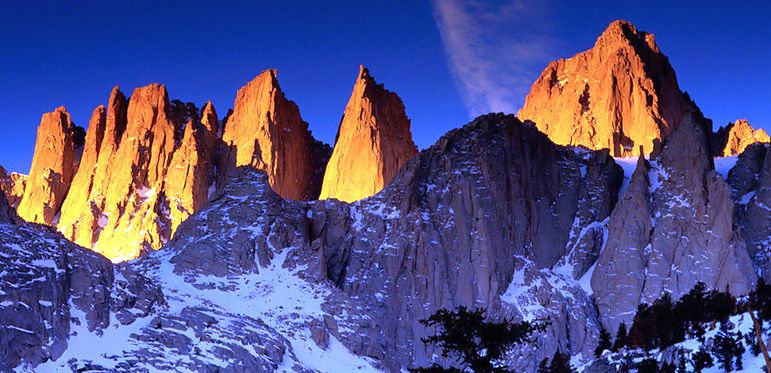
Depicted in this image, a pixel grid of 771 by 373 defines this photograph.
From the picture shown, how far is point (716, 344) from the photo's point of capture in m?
56.6

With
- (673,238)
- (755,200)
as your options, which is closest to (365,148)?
(673,238)

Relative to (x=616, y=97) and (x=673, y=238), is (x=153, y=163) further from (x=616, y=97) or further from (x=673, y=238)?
(x=673, y=238)

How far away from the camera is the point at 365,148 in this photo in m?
150

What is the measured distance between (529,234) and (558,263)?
547 centimetres

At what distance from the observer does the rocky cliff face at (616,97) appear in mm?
157000

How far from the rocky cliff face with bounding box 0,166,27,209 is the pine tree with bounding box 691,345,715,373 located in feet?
462

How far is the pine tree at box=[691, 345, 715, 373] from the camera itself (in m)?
53.0

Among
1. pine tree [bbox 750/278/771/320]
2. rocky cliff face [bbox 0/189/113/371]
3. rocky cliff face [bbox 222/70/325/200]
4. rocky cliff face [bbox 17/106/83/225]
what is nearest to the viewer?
pine tree [bbox 750/278/771/320]

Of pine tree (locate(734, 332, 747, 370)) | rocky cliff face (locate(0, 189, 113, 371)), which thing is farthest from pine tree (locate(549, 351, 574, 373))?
rocky cliff face (locate(0, 189, 113, 371))

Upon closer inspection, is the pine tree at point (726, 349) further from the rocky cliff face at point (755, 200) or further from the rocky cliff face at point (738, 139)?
the rocky cliff face at point (738, 139)

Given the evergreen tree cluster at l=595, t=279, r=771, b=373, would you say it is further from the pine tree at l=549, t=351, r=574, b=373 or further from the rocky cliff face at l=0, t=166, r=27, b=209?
the rocky cliff face at l=0, t=166, r=27, b=209

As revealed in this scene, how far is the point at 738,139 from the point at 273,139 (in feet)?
263

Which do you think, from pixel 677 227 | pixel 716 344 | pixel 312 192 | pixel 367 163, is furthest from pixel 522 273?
pixel 716 344

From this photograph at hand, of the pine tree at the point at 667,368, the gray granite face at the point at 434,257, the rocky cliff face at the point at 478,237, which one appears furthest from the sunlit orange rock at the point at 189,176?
the pine tree at the point at 667,368
